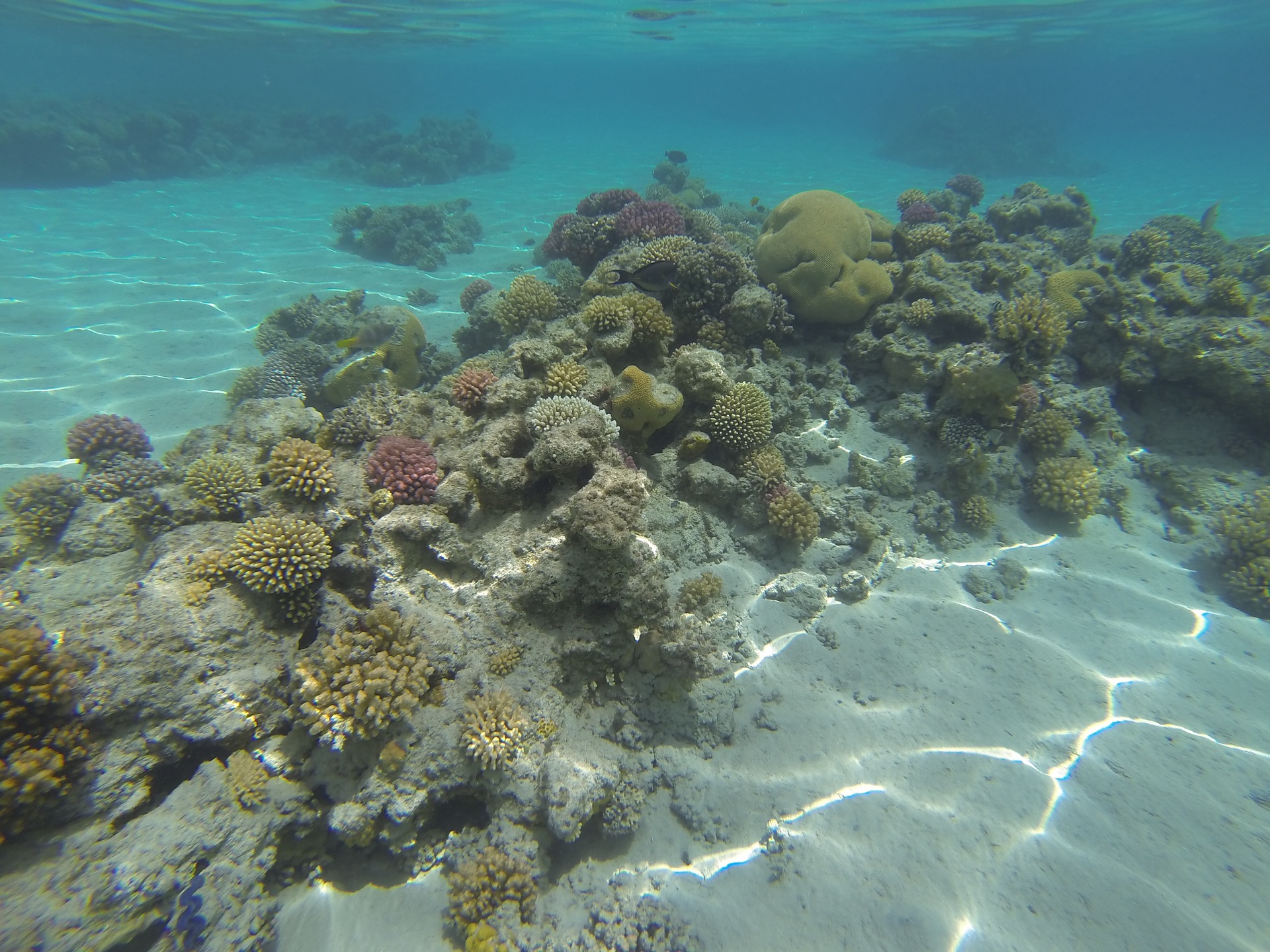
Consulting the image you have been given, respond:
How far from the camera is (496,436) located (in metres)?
4.53

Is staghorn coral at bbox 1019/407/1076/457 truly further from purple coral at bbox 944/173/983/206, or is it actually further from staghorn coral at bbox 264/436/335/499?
purple coral at bbox 944/173/983/206

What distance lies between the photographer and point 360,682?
3559 mm

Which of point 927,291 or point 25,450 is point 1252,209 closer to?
point 927,291

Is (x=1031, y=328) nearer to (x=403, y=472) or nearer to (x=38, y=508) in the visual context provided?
(x=403, y=472)

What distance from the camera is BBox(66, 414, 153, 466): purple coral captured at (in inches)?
234

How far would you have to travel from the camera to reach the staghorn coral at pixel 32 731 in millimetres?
2721

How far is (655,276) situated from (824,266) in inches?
110

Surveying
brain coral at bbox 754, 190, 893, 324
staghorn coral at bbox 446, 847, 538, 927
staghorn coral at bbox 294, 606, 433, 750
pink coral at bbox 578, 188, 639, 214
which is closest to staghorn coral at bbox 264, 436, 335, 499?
staghorn coral at bbox 294, 606, 433, 750

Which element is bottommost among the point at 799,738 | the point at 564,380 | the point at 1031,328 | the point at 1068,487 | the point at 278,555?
the point at 799,738

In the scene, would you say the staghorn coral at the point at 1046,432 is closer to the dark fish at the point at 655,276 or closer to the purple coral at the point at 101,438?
the dark fish at the point at 655,276

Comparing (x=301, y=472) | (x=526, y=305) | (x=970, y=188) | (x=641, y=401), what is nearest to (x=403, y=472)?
(x=301, y=472)

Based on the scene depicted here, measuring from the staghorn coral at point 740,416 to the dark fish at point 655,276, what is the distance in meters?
1.46

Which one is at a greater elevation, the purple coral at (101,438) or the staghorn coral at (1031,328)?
the staghorn coral at (1031,328)

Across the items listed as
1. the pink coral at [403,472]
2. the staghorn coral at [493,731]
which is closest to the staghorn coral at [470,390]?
the pink coral at [403,472]
